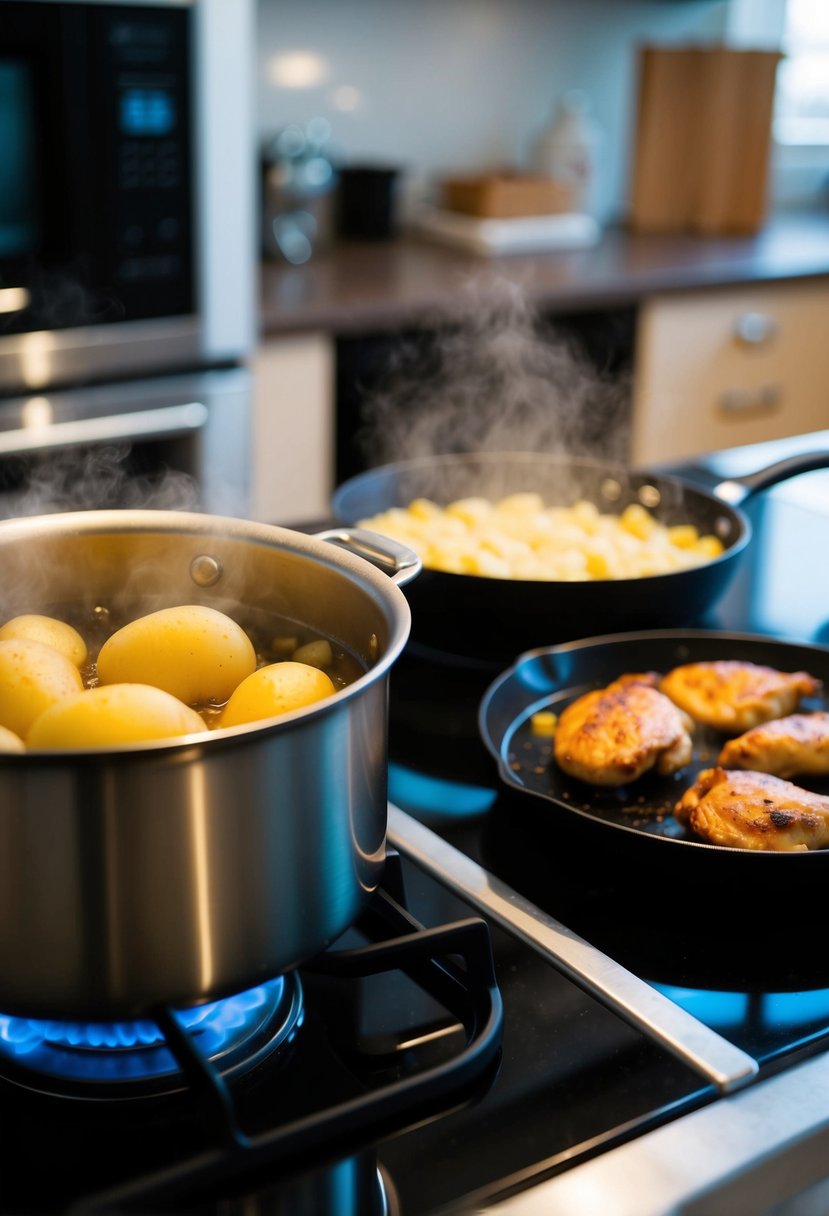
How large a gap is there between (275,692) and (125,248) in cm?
158

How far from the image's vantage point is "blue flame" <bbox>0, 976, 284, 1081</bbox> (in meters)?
0.59

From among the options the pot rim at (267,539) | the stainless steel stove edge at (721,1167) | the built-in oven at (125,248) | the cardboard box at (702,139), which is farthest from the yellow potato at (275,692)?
the cardboard box at (702,139)

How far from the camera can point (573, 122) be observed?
10.0 feet

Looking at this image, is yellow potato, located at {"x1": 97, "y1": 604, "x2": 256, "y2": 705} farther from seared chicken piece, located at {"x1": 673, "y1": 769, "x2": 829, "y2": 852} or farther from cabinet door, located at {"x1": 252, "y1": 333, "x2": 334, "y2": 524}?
cabinet door, located at {"x1": 252, "y1": 333, "x2": 334, "y2": 524}

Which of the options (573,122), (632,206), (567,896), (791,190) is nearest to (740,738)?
(567,896)

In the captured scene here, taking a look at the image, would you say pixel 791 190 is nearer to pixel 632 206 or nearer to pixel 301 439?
pixel 632 206

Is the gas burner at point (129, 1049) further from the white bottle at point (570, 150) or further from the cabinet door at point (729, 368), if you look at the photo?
the white bottle at point (570, 150)

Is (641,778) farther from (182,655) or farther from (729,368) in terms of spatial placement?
(729,368)

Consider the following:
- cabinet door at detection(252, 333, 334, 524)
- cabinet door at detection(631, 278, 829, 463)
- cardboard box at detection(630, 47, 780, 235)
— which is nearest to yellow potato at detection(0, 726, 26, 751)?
cabinet door at detection(252, 333, 334, 524)

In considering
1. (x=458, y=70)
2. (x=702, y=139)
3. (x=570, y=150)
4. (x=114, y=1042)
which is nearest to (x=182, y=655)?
(x=114, y=1042)

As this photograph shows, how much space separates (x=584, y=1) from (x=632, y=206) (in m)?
0.50

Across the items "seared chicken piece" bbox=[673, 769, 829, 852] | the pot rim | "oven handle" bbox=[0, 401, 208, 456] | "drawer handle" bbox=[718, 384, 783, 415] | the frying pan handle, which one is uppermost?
the pot rim

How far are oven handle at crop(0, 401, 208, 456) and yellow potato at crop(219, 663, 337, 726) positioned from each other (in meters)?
1.42

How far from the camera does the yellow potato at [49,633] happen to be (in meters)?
0.67
